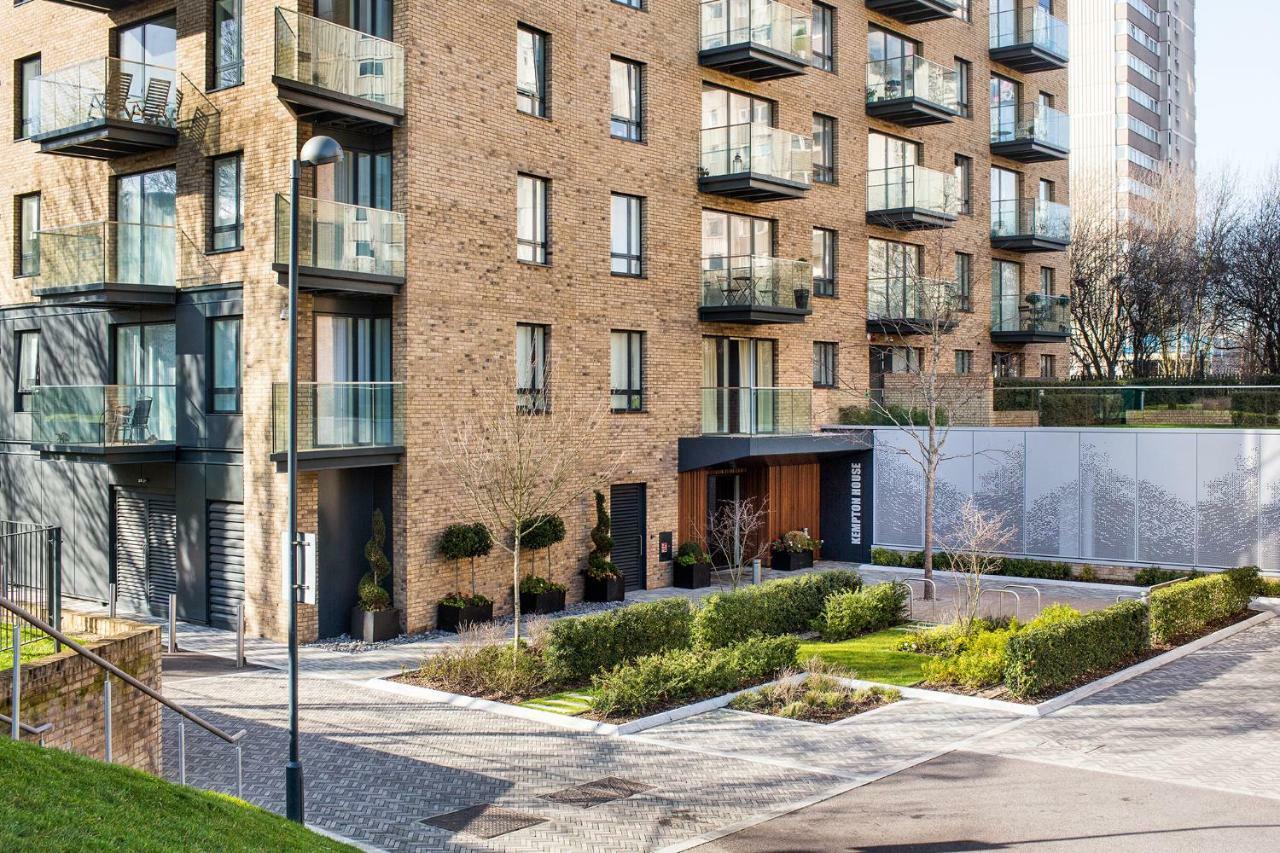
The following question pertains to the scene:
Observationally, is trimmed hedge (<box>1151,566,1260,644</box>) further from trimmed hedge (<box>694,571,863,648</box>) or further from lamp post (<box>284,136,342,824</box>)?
lamp post (<box>284,136,342,824</box>)

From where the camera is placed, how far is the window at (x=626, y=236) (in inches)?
978

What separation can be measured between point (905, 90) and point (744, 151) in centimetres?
690

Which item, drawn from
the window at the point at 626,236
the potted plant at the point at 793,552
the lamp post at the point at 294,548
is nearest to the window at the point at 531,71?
the window at the point at 626,236

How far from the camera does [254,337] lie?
65.4 ft

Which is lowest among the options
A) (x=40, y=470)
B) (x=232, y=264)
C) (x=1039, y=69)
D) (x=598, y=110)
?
(x=40, y=470)

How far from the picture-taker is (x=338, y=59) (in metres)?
19.4

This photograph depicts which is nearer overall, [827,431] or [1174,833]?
[1174,833]

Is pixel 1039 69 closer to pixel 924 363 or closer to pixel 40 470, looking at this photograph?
pixel 924 363

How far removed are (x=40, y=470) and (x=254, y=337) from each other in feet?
24.3

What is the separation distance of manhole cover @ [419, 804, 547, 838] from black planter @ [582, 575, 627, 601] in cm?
1174

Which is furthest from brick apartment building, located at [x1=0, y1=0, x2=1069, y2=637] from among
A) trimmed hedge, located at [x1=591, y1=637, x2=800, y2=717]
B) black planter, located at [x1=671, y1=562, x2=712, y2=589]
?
trimmed hedge, located at [x1=591, y1=637, x2=800, y2=717]

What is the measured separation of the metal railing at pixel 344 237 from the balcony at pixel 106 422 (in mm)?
4190

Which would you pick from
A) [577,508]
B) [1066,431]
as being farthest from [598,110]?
[1066,431]

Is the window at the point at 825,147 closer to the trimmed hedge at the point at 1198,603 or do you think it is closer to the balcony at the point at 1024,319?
the balcony at the point at 1024,319
